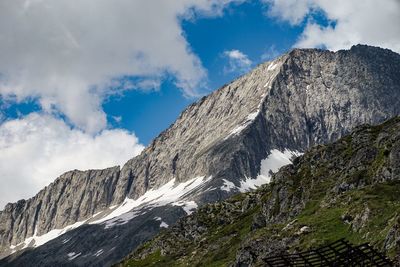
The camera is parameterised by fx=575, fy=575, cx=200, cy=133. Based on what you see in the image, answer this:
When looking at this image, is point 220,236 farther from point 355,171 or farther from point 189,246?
point 355,171

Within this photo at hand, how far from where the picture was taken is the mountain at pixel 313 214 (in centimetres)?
8342

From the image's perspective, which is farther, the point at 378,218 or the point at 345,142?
the point at 345,142

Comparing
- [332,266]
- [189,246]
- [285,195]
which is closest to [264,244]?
[285,195]

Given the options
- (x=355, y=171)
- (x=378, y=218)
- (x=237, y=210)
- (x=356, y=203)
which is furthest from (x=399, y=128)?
(x=237, y=210)

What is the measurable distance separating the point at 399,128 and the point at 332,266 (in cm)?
9082

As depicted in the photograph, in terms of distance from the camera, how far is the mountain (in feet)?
274

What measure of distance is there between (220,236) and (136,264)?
3658 cm

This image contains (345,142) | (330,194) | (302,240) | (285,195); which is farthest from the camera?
(345,142)

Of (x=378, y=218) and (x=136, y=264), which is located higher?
(x=136, y=264)

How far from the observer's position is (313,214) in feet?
349

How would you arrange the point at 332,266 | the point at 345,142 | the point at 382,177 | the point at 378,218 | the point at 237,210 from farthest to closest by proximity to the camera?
the point at 237,210, the point at 345,142, the point at 382,177, the point at 378,218, the point at 332,266

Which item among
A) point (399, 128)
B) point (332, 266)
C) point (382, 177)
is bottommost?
point (332, 266)

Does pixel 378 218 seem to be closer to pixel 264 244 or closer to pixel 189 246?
pixel 264 244

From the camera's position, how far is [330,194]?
393 feet
